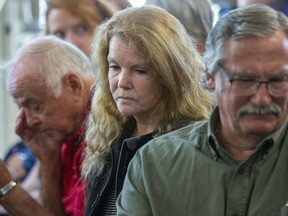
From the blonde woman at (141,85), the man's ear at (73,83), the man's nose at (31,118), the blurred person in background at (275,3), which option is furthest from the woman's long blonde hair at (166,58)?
the blurred person in background at (275,3)

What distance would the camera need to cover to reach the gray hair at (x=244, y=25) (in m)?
2.30

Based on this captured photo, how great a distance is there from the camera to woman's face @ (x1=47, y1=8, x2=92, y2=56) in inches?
162

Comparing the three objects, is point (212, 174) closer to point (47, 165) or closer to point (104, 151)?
point (104, 151)

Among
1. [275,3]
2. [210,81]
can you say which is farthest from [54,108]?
[210,81]

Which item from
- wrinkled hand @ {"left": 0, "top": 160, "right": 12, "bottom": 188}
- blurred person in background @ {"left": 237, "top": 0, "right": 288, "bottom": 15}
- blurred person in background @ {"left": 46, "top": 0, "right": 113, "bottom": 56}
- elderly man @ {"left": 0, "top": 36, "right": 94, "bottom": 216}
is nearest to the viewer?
wrinkled hand @ {"left": 0, "top": 160, "right": 12, "bottom": 188}

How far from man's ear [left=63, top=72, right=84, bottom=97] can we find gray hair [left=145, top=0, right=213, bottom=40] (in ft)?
→ 1.65

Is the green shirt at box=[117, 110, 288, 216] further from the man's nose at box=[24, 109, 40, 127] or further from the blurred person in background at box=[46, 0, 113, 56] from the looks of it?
the blurred person in background at box=[46, 0, 113, 56]

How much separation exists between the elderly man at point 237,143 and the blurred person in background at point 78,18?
1.68 meters

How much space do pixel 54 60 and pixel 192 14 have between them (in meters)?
0.64

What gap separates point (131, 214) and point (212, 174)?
0.89 ft

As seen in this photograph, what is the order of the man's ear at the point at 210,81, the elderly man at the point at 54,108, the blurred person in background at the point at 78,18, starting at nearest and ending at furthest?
the man's ear at the point at 210,81 → the elderly man at the point at 54,108 → the blurred person in background at the point at 78,18

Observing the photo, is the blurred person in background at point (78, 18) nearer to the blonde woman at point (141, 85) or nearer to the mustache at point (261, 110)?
the blonde woman at point (141, 85)

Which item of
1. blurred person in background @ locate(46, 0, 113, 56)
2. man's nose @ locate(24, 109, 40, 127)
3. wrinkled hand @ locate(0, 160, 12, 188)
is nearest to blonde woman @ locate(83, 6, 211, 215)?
wrinkled hand @ locate(0, 160, 12, 188)

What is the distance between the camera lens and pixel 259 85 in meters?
2.26
